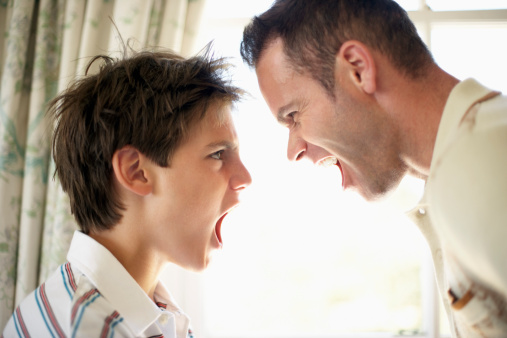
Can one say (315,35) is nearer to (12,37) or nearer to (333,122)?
(333,122)

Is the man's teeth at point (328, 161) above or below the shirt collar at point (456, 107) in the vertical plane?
below

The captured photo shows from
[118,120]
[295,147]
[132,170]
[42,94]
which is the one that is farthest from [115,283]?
[42,94]

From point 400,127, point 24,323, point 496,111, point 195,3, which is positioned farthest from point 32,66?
point 496,111

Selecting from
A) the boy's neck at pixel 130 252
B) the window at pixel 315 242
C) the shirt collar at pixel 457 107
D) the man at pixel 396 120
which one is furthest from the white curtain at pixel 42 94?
the shirt collar at pixel 457 107

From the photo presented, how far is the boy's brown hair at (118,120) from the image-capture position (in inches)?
45.8

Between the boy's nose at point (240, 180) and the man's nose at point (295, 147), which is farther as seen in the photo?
the man's nose at point (295, 147)

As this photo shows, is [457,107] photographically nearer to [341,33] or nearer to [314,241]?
[341,33]

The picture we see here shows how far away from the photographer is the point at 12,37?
1.87 metres

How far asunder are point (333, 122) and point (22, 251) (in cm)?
131

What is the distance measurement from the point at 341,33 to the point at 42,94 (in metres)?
1.24

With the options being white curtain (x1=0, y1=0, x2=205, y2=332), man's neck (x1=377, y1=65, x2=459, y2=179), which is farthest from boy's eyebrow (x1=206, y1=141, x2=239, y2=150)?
white curtain (x1=0, y1=0, x2=205, y2=332)

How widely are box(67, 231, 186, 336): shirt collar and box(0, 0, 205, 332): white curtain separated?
74 cm

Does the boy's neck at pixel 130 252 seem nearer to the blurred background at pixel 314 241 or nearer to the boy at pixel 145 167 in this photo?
the boy at pixel 145 167

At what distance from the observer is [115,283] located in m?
1.06
